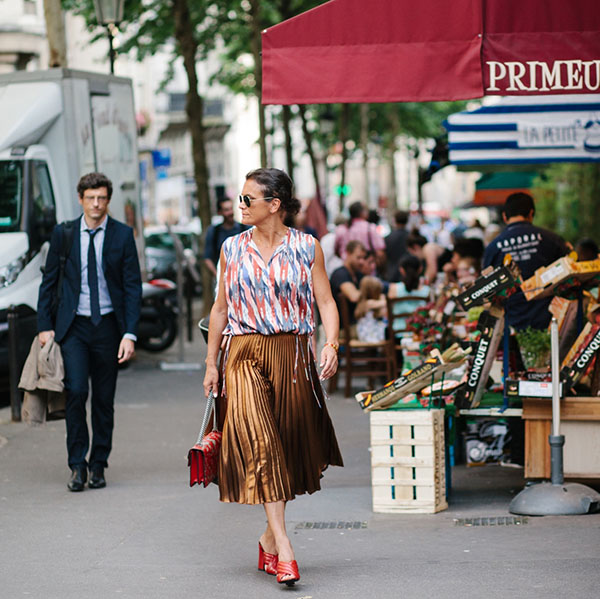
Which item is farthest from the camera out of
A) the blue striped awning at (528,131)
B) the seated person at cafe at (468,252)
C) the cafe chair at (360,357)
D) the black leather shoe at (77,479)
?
the seated person at cafe at (468,252)

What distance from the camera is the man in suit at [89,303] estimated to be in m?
8.70

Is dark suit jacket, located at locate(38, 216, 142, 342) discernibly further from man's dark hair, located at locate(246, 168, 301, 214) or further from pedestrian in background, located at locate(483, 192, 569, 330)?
pedestrian in background, located at locate(483, 192, 569, 330)

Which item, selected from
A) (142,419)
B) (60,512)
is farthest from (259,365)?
(142,419)

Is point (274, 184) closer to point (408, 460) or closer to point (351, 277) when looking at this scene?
point (408, 460)

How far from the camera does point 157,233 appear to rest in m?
33.2

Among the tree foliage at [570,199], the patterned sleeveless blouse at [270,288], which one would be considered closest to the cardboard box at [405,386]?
the patterned sleeveless blouse at [270,288]

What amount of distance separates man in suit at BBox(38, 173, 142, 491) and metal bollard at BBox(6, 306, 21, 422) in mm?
3517

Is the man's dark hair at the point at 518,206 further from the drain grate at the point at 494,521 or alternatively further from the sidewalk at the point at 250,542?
the drain grate at the point at 494,521

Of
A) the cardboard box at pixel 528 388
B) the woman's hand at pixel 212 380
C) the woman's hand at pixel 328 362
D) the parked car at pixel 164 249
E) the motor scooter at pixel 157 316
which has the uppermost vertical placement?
the woman's hand at pixel 328 362

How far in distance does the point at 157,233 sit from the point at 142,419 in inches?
827

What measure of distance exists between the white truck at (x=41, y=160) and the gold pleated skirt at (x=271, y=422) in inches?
268

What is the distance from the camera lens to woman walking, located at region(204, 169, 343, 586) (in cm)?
627

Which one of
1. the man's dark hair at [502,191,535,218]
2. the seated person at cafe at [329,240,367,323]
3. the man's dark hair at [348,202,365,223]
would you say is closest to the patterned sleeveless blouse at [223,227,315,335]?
the man's dark hair at [502,191,535,218]

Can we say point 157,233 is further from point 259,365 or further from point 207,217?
point 259,365
